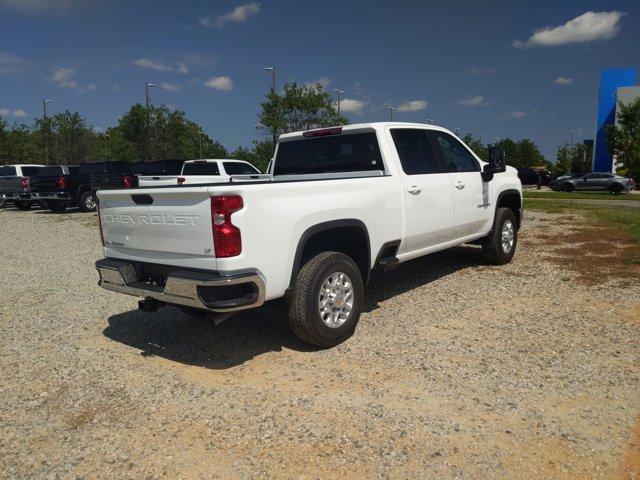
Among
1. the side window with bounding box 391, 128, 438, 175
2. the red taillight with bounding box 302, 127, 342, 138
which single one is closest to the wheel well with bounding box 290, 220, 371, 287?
the side window with bounding box 391, 128, 438, 175

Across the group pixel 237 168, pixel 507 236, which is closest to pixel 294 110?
pixel 237 168

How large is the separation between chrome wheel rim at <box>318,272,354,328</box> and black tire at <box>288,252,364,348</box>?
0.13 feet

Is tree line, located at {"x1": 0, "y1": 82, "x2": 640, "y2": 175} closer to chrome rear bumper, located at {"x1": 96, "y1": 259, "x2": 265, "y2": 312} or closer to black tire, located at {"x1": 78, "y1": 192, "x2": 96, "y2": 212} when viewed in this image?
black tire, located at {"x1": 78, "y1": 192, "x2": 96, "y2": 212}

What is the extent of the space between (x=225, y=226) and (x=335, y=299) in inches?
51.5

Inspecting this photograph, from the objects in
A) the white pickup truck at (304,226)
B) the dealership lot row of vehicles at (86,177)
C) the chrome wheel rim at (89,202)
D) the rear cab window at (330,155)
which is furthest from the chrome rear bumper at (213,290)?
the chrome wheel rim at (89,202)

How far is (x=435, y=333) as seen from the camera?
4738mm

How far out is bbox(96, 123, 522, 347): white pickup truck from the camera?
142 inches

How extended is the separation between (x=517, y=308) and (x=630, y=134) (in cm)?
3706

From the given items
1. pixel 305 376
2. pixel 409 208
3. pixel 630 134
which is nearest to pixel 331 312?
pixel 305 376

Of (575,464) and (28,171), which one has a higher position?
(28,171)

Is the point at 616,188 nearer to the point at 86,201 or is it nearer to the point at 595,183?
the point at 595,183

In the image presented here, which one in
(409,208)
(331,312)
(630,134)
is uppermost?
(630,134)

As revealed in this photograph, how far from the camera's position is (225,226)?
3523 mm

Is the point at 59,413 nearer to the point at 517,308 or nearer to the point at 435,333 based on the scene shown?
Answer: the point at 435,333
